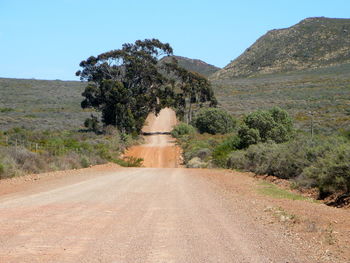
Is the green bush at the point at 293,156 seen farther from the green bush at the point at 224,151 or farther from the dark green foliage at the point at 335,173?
the green bush at the point at 224,151

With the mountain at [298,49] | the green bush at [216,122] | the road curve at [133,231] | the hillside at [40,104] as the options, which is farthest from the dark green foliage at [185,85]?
the mountain at [298,49]

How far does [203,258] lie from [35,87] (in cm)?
10242

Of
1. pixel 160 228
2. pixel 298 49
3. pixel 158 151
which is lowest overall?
pixel 158 151

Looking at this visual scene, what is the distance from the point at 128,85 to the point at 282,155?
35.0 metres

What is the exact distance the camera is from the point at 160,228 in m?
9.43

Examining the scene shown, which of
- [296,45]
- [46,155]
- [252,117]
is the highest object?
[296,45]

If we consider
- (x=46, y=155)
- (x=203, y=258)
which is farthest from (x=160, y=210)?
(x=46, y=155)

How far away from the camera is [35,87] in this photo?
105 m

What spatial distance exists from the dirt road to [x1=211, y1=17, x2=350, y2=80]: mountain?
109150mm

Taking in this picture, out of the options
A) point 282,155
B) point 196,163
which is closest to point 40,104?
point 196,163

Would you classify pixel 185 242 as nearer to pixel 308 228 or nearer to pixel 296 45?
pixel 308 228

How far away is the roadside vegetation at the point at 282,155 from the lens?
50.2 ft

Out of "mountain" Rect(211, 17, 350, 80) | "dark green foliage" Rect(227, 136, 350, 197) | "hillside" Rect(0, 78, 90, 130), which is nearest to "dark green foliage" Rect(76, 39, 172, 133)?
"hillside" Rect(0, 78, 90, 130)

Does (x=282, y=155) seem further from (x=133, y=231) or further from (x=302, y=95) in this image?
(x=302, y=95)
